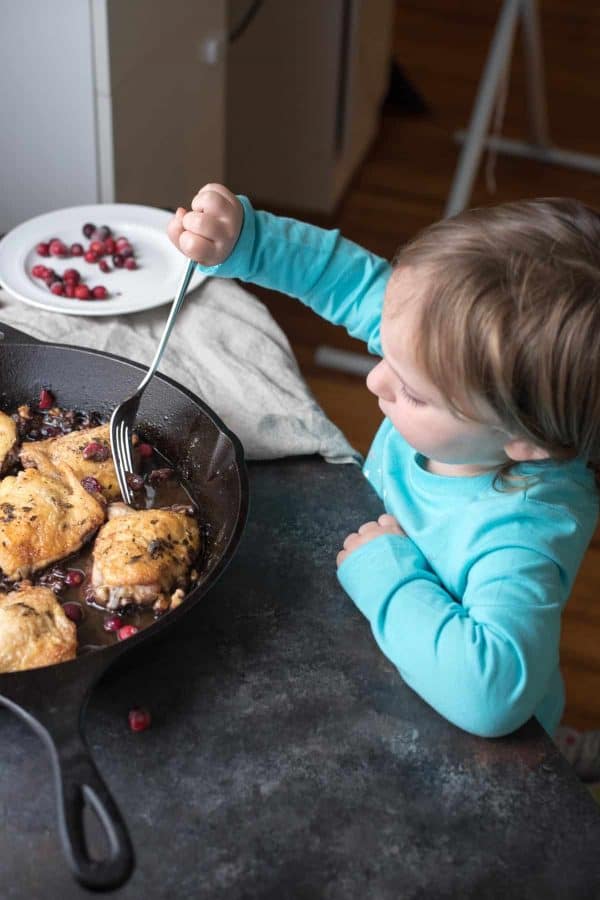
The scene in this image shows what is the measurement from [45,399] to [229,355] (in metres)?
0.32

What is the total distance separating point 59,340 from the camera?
155 cm

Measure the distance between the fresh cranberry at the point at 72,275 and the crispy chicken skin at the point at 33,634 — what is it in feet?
2.53

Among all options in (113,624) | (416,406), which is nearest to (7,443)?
(113,624)

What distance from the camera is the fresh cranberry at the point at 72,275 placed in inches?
66.6

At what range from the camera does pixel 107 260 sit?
1.76 meters

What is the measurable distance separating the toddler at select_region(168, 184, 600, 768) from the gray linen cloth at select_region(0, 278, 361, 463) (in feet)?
0.60

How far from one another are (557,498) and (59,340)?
0.80 meters

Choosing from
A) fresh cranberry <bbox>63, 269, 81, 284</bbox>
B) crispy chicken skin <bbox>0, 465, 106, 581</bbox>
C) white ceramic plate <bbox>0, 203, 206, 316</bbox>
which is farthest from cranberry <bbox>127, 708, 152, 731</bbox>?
fresh cranberry <bbox>63, 269, 81, 284</bbox>

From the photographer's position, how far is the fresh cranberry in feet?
5.55

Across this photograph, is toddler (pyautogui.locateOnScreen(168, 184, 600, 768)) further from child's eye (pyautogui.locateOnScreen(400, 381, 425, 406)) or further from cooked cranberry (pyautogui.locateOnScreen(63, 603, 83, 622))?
cooked cranberry (pyautogui.locateOnScreen(63, 603, 83, 622))

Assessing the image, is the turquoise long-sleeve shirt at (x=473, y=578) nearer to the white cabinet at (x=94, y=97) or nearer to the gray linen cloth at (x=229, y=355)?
the gray linen cloth at (x=229, y=355)

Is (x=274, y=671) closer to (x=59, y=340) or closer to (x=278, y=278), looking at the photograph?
(x=278, y=278)

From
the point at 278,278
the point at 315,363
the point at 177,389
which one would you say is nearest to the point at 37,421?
the point at 177,389

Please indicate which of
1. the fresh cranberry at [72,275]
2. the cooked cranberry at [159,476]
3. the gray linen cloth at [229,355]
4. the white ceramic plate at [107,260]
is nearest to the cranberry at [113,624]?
the cooked cranberry at [159,476]
